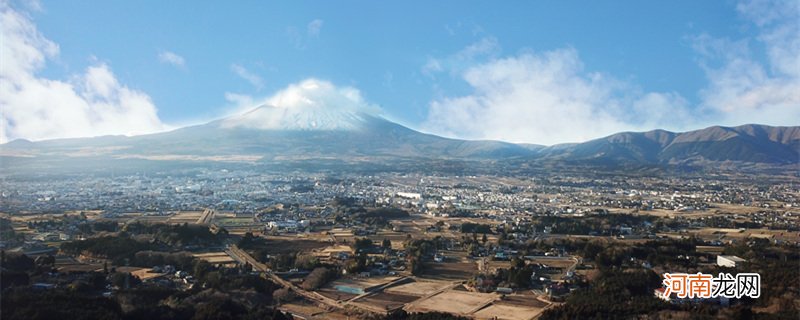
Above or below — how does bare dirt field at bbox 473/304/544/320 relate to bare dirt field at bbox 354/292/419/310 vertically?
above

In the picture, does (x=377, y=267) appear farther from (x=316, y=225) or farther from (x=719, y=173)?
(x=719, y=173)

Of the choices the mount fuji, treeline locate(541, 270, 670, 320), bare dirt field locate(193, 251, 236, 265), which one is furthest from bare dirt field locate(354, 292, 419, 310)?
the mount fuji

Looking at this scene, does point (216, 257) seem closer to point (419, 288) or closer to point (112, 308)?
point (419, 288)

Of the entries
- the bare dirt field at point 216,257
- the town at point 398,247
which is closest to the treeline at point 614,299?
the town at point 398,247

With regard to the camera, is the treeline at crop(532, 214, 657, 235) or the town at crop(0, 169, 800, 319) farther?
the treeline at crop(532, 214, 657, 235)

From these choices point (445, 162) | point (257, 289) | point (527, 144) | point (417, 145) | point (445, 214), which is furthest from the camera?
point (527, 144)

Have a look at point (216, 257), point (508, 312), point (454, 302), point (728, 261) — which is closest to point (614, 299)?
point (508, 312)

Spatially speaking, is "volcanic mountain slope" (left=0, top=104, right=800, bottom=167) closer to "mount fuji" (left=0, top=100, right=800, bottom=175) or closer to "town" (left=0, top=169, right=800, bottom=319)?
"mount fuji" (left=0, top=100, right=800, bottom=175)

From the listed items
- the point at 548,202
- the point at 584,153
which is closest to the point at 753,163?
the point at 584,153
